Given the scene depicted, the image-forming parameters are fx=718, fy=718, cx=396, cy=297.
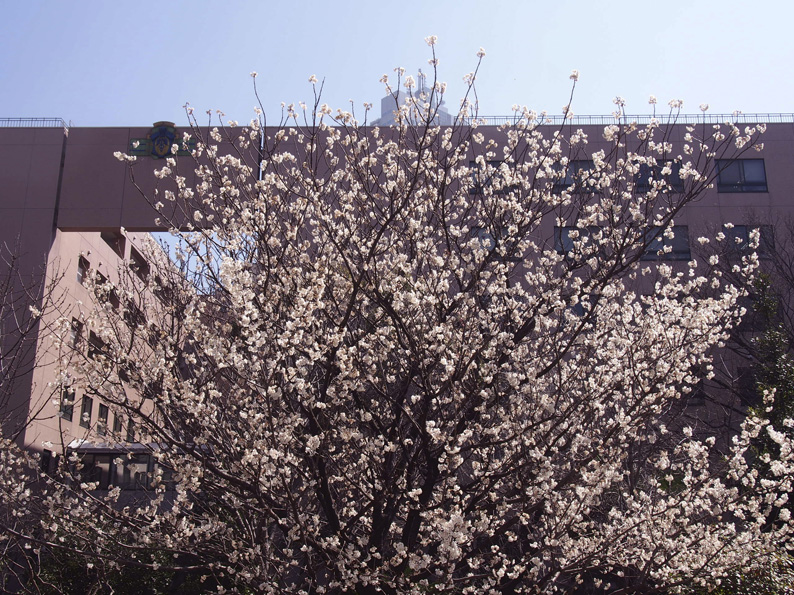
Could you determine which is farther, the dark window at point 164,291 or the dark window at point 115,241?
the dark window at point 115,241

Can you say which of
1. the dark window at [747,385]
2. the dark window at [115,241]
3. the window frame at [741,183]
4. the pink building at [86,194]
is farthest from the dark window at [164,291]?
the dark window at [115,241]

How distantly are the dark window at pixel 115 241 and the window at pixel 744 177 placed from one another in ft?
82.0

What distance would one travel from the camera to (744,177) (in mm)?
24406

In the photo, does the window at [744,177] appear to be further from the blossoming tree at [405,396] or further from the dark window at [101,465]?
the dark window at [101,465]

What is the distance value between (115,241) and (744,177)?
27542mm

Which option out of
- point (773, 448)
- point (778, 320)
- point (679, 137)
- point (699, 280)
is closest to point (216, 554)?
point (699, 280)

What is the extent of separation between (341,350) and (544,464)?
2.24 metres

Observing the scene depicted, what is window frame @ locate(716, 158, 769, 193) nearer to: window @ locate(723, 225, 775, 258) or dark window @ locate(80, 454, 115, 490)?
window @ locate(723, 225, 775, 258)

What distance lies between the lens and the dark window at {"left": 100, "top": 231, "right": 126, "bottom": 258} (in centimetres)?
3298

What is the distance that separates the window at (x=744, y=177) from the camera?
24250 millimetres

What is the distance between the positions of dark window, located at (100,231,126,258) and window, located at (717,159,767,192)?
25.0m

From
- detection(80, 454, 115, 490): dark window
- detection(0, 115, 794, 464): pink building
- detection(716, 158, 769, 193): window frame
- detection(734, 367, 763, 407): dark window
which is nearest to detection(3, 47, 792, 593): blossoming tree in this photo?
detection(734, 367, 763, 407): dark window

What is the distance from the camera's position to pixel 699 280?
9578 millimetres

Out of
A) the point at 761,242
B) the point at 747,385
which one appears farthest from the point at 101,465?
the point at 761,242
